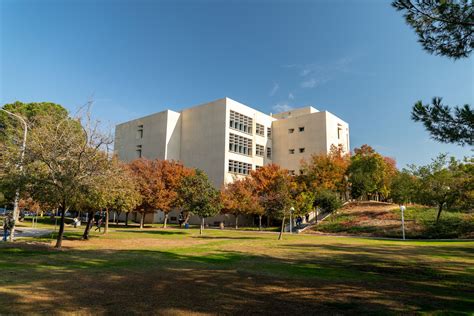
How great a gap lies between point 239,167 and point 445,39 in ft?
154

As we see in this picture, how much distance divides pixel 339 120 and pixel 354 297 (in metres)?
58.8

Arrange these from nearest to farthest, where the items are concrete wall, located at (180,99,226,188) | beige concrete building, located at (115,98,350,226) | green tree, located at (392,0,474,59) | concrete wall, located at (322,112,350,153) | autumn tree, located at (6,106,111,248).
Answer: green tree, located at (392,0,474,59)
autumn tree, located at (6,106,111,248)
concrete wall, located at (180,99,226,188)
beige concrete building, located at (115,98,350,226)
concrete wall, located at (322,112,350,153)

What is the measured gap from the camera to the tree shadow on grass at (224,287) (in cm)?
659

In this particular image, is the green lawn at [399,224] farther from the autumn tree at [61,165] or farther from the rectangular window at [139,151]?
the rectangular window at [139,151]

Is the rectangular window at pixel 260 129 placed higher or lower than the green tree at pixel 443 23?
higher

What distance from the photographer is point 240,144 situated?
57281 millimetres

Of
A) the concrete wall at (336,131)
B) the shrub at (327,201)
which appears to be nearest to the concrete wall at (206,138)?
the shrub at (327,201)

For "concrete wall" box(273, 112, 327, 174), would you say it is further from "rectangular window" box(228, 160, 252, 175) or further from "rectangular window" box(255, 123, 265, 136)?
"rectangular window" box(228, 160, 252, 175)

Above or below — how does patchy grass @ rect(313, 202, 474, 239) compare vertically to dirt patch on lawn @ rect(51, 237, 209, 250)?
above

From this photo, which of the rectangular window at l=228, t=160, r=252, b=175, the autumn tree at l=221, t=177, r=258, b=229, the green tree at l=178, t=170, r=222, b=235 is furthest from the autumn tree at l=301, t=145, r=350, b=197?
the green tree at l=178, t=170, r=222, b=235

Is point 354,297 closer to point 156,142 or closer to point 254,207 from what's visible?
point 254,207

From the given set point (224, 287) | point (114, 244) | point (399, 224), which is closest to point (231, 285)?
point (224, 287)

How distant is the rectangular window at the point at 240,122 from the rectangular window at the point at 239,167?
19.6ft

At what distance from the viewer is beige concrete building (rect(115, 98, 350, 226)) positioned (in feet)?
181
